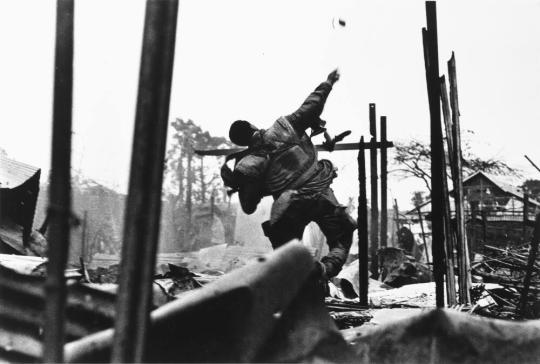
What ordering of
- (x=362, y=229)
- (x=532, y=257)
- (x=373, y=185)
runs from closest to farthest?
1. (x=532, y=257)
2. (x=362, y=229)
3. (x=373, y=185)

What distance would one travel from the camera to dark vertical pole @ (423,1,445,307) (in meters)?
4.74

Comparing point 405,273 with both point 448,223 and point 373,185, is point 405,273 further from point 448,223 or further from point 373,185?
point 448,223

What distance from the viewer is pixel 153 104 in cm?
137

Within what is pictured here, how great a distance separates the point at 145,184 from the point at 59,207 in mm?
231

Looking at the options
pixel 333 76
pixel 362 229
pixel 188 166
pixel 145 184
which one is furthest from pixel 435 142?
pixel 188 166

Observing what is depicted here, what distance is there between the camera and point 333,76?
5984 millimetres

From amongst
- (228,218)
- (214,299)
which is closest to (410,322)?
(214,299)

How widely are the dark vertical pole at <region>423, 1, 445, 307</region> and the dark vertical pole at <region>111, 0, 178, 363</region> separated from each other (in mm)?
3763

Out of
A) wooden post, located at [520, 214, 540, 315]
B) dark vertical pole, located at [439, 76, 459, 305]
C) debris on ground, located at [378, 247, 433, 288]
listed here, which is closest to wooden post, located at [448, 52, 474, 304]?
dark vertical pole, located at [439, 76, 459, 305]

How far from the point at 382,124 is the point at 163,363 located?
43.3ft

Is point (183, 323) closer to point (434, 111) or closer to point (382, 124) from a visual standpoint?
point (434, 111)

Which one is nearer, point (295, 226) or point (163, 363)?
point (163, 363)

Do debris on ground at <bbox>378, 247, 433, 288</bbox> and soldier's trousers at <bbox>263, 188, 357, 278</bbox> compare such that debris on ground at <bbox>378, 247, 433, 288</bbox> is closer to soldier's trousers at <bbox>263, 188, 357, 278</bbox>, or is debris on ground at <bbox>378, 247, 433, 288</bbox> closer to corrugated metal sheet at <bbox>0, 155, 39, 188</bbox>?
soldier's trousers at <bbox>263, 188, 357, 278</bbox>

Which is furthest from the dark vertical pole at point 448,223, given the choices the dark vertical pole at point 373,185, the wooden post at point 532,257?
the dark vertical pole at point 373,185
